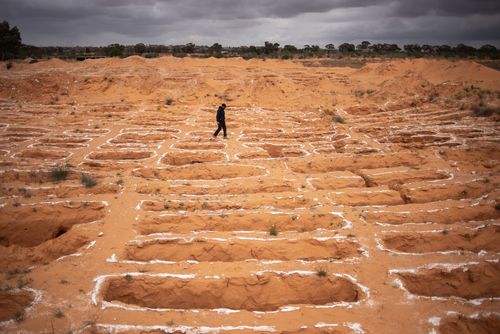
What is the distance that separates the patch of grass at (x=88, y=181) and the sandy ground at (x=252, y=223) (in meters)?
0.07

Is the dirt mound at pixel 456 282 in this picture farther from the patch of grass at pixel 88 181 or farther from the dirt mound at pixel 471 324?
the patch of grass at pixel 88 181

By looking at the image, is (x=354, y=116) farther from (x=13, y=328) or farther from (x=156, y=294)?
(x=13, y=328)

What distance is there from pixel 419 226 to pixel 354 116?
11.9m

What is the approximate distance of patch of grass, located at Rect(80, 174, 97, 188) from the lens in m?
10.6

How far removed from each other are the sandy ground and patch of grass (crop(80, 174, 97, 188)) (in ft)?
0.23

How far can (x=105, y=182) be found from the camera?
35.8 ft

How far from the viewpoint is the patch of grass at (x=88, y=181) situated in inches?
416

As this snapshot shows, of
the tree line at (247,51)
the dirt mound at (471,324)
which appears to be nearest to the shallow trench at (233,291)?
the dirt mound at (471,324)

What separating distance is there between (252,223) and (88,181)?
5.10 meters

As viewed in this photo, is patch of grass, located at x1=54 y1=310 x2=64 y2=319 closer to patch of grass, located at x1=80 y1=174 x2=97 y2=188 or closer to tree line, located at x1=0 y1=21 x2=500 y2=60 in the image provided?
patch of grass, located at x1=80 y1=174 x2=97 y2=188

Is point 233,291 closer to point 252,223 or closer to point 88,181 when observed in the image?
point 252,223

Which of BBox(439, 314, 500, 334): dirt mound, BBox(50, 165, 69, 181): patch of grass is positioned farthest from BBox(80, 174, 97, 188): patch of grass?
BBox(439, 314, 500, 334): dirt mound

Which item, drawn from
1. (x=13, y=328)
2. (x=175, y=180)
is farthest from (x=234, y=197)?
(x=13, y=328)

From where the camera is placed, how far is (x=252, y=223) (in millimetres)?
9133
